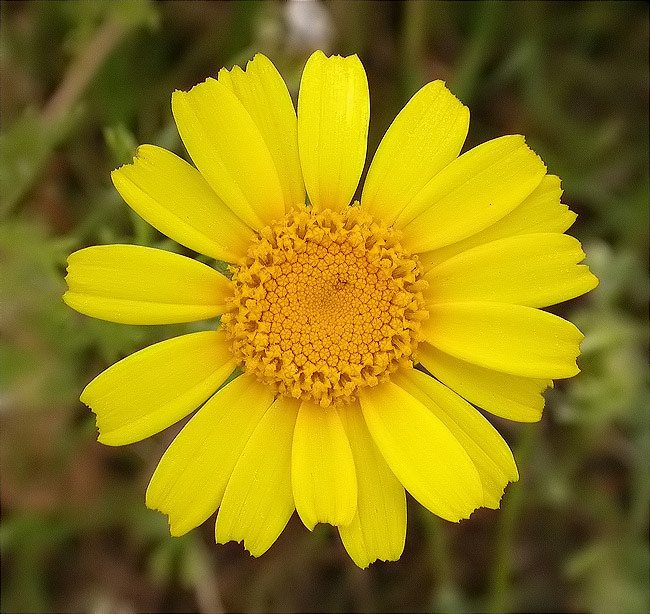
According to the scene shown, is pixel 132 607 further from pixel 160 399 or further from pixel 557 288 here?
pixel 557 288

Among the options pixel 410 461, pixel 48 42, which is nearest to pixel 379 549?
pixel 410 461

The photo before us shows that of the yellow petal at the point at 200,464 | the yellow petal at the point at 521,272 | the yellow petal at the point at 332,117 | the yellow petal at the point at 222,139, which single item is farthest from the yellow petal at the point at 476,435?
the yellow petal at the point at 222,139

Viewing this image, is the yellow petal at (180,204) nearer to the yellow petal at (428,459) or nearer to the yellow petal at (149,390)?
the yellow petal at (149,390)

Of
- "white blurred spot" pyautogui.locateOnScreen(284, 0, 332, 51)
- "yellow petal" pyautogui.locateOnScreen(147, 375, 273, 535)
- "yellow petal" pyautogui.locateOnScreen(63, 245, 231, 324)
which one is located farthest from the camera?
"white blurred spot" pyautogui.locateOnScreen(284, 0, 332, 51)

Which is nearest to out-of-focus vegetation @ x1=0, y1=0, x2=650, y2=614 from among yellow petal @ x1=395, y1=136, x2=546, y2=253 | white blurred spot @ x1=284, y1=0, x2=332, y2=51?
white blurred spot @ x1=284, y1=0, x2=332, y2=51

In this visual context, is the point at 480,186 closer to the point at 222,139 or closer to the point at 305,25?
the point at 222,139

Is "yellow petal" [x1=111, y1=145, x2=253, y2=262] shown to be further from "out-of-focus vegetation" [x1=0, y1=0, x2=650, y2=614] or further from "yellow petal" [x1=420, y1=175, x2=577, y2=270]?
"out-of-focus vegetation" [x1=0, y1=0, x2=650, y2=614]

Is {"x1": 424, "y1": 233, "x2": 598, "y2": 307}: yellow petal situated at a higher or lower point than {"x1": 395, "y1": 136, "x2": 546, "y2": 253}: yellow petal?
lower
